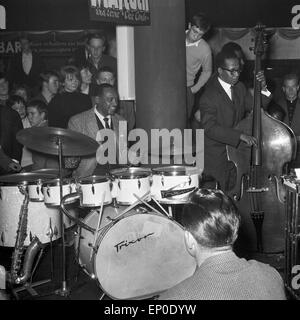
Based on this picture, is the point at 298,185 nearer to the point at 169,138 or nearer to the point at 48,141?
the point at 169,138

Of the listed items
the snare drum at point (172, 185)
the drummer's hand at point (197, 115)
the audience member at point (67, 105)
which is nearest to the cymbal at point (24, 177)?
the snare drum at point (172, 185)

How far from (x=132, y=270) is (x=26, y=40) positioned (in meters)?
6.56

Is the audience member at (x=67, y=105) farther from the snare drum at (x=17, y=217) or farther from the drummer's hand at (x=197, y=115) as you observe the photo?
the snare drum at (x=17, y=217)

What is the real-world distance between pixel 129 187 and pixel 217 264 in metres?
2.16

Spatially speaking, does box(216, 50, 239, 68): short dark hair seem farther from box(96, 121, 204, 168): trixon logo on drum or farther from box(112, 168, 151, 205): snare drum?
box(112, 168, 151, 205): snare drum

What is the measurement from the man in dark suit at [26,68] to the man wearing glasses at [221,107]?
13.4 ft

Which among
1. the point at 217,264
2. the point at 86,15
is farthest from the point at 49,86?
the point at 217,264

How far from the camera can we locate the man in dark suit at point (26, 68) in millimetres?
8453

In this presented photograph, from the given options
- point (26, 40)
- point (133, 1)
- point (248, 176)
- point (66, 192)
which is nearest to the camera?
point (66, 192)

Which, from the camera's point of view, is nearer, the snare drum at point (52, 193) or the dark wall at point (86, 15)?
the snare drum at point (52, 193)

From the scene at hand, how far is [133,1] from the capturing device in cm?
501

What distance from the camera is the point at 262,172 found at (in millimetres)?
4625

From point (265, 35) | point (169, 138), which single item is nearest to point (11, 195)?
point (169, 138)

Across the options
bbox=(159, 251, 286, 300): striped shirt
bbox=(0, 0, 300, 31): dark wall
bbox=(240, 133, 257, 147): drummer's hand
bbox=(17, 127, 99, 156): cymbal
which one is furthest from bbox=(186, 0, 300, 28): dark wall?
bbox=(159, 251, 286, 300): striped shirt
